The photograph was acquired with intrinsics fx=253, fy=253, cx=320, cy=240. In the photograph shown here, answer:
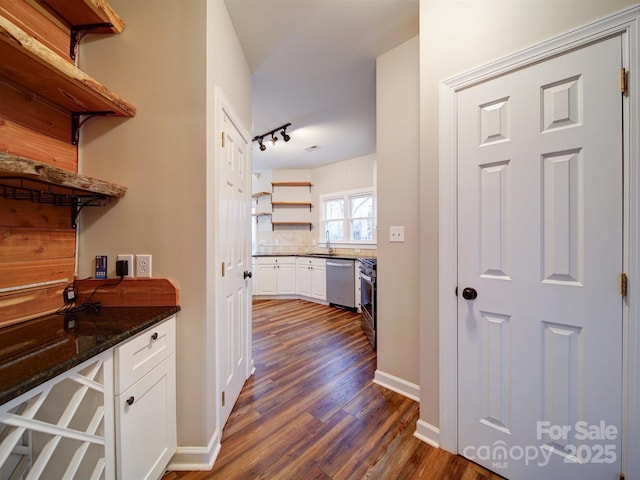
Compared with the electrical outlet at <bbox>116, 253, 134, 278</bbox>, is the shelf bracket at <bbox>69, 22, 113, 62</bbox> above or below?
above

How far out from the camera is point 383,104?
6.95 ft

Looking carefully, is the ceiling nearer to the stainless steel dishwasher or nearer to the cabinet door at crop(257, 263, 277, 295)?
the stainless steel dishwasher

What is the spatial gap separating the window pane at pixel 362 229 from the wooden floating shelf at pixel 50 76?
3979mm

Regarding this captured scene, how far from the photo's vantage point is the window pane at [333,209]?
5227mm

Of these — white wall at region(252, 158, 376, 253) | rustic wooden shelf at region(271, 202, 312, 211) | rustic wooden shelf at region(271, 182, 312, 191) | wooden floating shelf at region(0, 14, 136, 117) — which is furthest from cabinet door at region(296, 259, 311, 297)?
wooden floating shelf at region(0, 14, 136, 117)

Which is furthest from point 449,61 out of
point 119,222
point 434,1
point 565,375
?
point 119,222

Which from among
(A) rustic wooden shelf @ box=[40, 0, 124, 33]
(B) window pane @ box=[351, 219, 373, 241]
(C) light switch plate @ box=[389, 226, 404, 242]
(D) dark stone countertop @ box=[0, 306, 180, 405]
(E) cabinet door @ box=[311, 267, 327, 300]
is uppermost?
(A) rustic wooden shelf @ box=[40, 0, 124, 33]

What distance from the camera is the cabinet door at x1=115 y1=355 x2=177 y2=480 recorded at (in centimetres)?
101

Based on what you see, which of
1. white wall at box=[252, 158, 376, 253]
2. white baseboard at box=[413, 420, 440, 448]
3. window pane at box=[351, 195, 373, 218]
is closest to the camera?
white baseboard at box=[413, 420, 440, 448]

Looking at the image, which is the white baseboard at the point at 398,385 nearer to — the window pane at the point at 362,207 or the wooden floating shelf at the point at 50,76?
the wooden floating shelf at the point at 50,76

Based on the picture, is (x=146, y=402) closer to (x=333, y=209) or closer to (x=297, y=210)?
(x=333, y=209)

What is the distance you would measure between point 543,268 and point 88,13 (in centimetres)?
257

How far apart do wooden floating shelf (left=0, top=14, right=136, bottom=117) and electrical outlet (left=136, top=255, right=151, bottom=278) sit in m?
0.78

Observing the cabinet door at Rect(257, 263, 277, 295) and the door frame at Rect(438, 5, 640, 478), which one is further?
the cabinet door at Rect(257, 263, 277, 295)
